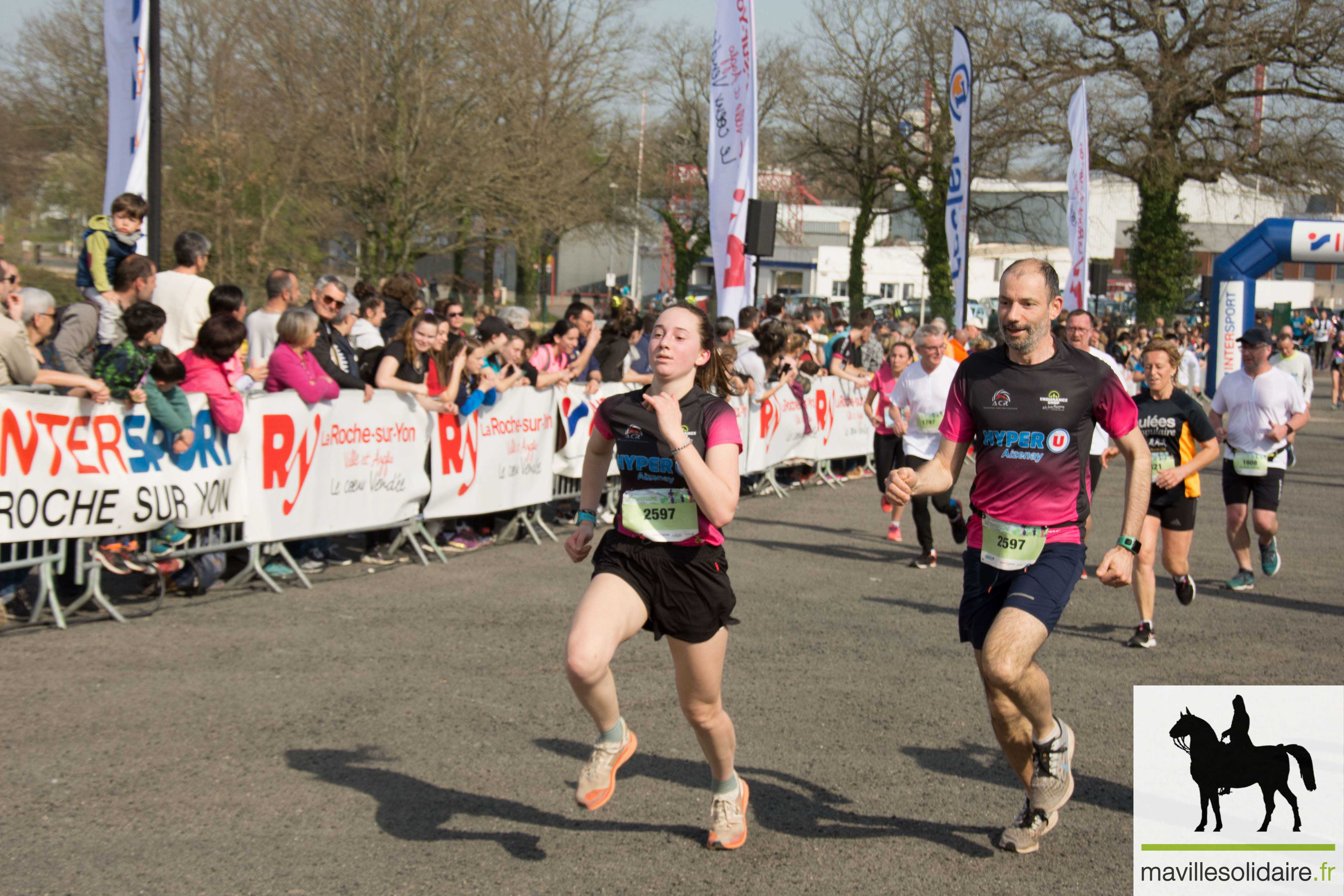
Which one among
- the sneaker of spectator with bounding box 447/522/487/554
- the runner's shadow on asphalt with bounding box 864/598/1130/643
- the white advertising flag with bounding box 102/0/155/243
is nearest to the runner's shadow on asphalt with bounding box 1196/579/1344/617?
the runner's shadow on asphalt with bounding box 864/598/1130/643

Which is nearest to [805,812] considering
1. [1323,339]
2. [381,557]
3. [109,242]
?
[381,557]

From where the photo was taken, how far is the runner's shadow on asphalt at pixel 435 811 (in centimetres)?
416

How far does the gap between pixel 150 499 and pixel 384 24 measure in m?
20.3

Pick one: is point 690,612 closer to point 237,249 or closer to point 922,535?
point 922,535

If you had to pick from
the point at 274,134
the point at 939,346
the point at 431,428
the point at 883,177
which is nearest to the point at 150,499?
the point at 431,428

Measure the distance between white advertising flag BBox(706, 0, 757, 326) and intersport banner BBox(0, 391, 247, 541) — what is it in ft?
23.7

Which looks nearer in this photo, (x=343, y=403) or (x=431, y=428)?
(x=343, y=403)

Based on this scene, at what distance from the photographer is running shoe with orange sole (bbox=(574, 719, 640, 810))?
12.5ft

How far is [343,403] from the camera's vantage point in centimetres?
836

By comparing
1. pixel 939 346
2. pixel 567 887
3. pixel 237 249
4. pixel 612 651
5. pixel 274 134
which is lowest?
pixel 567 887

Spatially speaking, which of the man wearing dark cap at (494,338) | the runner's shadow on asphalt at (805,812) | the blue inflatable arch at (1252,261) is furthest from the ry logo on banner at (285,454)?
the blue inflatable arch at (1252,261)

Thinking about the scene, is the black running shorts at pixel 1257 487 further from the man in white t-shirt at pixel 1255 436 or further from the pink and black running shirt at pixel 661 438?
the pink and black running shirt at pixel 661 438

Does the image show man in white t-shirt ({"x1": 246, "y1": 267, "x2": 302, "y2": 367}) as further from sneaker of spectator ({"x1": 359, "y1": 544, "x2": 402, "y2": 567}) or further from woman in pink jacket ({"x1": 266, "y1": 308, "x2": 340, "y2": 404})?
sneaker of spectator ({"x1": 359, "y1": 544, "x2": 402, "y2": 567})

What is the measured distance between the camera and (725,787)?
4.13 metres
